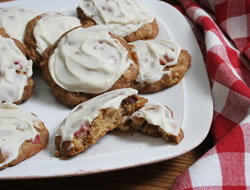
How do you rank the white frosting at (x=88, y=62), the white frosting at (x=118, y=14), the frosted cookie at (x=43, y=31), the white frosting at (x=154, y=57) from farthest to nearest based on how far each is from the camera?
the white frosting at (x=118, y=14) → the frosted cookie at (x=43, y=31) → the white frosting at (x=154, y=57) → the white frosting at (x=88, y=62)

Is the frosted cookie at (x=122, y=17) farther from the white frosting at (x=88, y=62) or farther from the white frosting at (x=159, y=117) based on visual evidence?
the white frosting at (x=159, y=117)

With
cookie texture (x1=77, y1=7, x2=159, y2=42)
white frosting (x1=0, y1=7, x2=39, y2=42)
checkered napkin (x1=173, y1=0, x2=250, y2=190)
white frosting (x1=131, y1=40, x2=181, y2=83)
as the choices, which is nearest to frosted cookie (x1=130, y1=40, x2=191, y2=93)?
white frosting (x1=131, y1=40, x2=181, y2=83)

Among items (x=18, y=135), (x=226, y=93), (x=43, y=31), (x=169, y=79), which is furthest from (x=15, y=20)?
(x=226, y=93)

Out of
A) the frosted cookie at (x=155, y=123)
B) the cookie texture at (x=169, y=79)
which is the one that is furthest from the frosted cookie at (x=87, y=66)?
the frosted cookie at (x=155, y=123)

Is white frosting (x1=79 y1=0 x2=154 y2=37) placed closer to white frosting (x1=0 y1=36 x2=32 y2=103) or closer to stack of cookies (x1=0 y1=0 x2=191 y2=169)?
stack of cookies (x1=0 y1=0 x2=191 y2=169)

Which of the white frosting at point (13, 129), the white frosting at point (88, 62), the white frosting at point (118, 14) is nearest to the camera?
the white frosting at point (13, 129)

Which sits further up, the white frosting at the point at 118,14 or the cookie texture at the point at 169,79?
the white frosting at the point at 118,14
